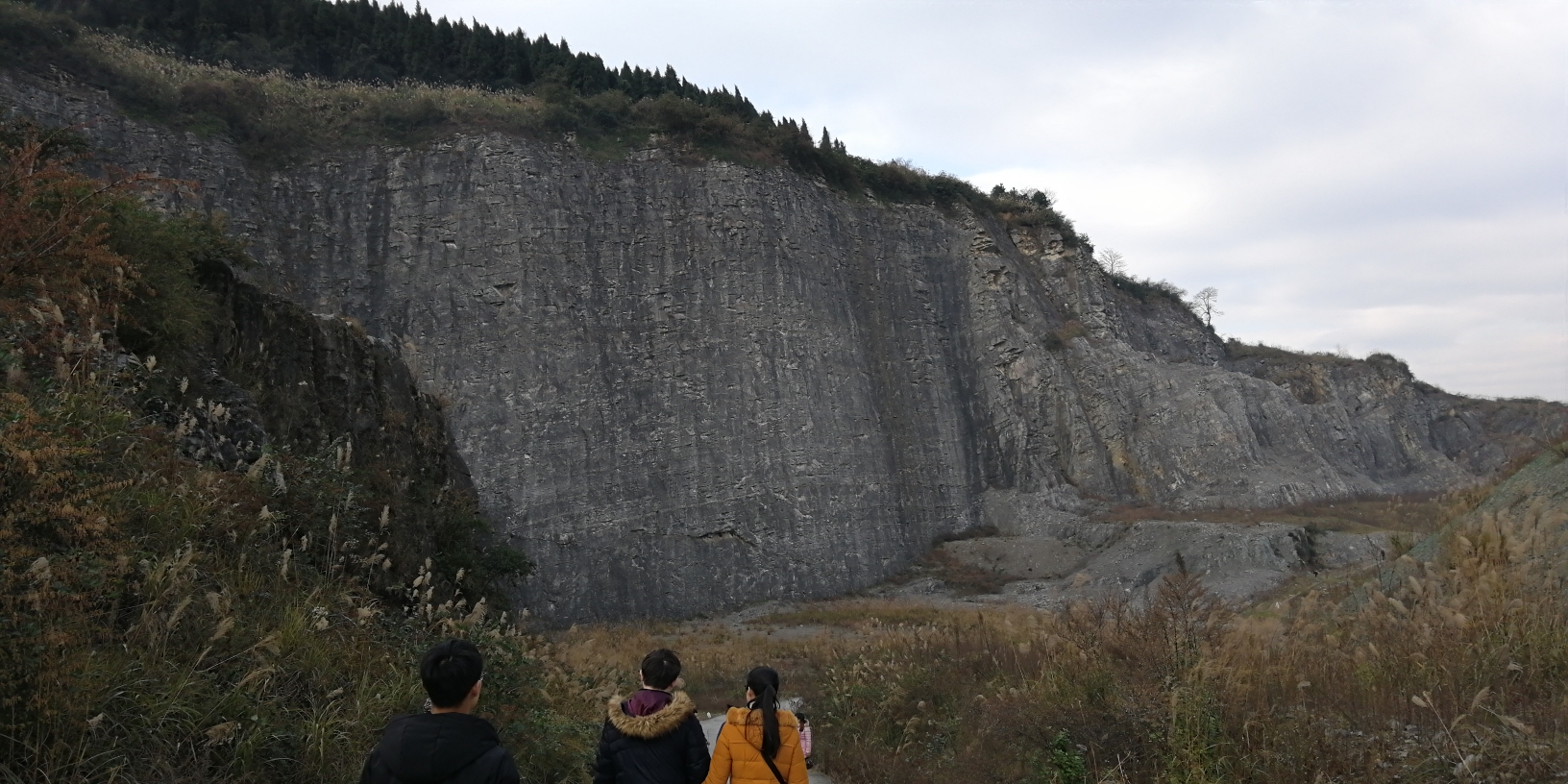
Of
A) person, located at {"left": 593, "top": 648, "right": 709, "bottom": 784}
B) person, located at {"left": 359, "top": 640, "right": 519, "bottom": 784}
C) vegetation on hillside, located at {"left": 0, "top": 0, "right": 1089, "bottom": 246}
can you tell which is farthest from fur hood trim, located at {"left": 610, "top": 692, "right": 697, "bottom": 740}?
vegetation on hillside, located at {"left": 0, "top": 0, "right": 1089, "bottom": 246}

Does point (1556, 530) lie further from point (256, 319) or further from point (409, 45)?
point (409, 45)

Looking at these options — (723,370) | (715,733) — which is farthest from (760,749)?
(723,370)

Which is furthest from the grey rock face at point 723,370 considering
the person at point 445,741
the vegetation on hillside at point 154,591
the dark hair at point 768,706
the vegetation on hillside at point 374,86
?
the person at point 445,741

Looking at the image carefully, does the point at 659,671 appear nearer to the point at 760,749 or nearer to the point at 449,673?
the point at 760,749

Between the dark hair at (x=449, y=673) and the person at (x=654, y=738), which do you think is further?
the person at (x=654, y=738)

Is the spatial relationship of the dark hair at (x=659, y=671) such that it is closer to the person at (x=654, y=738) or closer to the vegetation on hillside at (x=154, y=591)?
the person at (x=654, y=738)

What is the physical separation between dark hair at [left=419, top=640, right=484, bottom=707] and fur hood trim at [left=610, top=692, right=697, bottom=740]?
1229 mm

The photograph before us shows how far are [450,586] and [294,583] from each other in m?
4.47

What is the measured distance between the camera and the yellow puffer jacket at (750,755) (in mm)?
4551

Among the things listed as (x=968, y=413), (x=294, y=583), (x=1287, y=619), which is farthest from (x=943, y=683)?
(x=968, y=413)

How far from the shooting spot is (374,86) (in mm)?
36312

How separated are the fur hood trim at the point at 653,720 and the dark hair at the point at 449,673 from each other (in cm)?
123

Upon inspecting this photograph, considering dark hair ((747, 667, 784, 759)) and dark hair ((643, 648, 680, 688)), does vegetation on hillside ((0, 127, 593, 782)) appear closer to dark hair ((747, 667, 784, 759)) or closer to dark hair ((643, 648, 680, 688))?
dark hair ((643, 648, 680, 688))

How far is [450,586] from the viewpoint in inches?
379
